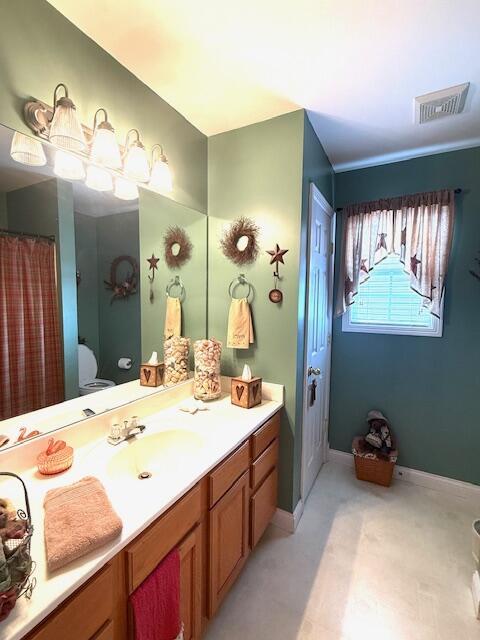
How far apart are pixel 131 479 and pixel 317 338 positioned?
151cm

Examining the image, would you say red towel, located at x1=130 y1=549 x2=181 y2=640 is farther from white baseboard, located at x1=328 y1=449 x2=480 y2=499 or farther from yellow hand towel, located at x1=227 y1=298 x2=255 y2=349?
white baseboard, located at x1=328 y1=449 x2=480 y2=499

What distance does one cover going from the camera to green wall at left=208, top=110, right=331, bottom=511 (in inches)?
68.4

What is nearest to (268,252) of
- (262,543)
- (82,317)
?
(82,317)

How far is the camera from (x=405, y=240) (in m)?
2.26

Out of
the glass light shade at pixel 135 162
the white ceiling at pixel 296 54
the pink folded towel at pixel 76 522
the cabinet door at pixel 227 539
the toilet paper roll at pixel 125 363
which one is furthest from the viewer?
the toilet paper roll at pixel 125 363

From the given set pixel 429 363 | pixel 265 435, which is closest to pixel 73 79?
pixel 265 435

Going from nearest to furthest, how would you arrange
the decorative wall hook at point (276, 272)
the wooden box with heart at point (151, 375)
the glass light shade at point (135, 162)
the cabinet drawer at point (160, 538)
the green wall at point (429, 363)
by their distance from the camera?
the cabinet drawer at point (160, 538) → the glass light shade at point (135, 162) → the wooden box with heart at point (151, 375) → the decorative wall hook at point (276, 272) → the green wall at point (429, 363)

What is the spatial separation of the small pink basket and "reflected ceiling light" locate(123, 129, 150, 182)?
48.6 inches

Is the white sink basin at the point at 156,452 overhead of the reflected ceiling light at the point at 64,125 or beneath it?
beneath

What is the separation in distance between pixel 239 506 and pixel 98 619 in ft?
2.52

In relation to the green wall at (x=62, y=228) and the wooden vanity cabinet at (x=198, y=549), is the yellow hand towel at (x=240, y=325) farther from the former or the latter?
the green wall at (x=62, y=228)

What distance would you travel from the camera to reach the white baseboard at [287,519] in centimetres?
189

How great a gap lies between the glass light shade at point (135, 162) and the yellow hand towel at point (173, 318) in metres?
0.69

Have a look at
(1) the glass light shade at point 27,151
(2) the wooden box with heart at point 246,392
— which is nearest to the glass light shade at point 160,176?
(1) the glass light shade at point 27,151
